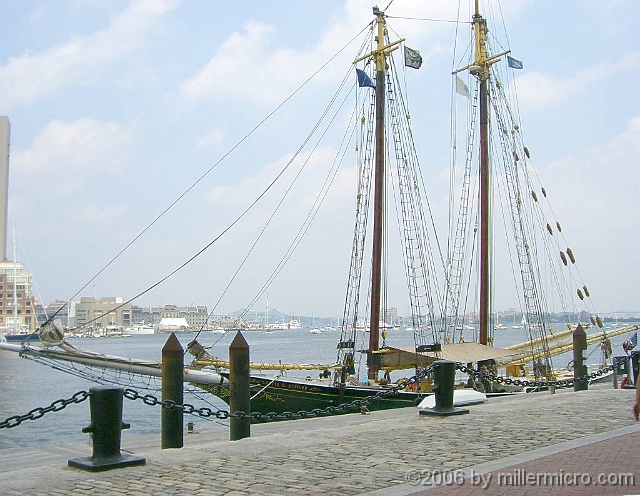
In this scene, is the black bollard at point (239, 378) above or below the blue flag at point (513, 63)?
below

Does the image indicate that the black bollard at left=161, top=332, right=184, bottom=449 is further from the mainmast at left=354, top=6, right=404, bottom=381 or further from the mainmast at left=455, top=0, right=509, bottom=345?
the mainmast at left=455, top=0, right=509, bottom=345

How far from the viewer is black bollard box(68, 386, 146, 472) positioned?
8.21m

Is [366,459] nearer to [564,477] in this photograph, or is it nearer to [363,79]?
[564,477]

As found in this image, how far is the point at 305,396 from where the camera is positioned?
80.8ft

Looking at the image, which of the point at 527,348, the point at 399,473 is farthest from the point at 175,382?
the point at 527,348

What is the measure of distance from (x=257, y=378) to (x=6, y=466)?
42.2 ft

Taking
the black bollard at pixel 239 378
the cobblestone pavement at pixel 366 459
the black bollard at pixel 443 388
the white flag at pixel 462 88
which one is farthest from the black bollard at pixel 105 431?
the white flag at pixel 462 88

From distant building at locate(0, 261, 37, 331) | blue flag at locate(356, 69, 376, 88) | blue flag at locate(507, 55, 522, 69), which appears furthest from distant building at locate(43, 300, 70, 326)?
blue flag at locate(507, 55, 522, 69)

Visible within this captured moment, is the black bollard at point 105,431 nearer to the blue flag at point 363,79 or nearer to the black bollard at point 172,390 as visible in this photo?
the black bollard at point 172,390

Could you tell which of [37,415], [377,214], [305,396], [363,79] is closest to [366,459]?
[37,415]

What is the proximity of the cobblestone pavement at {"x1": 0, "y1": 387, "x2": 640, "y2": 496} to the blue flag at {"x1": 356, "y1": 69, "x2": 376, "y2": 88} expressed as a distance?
19806 millimetres

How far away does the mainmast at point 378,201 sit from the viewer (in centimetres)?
2669

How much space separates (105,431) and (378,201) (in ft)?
68.9

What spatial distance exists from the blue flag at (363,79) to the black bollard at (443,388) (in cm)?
1945
